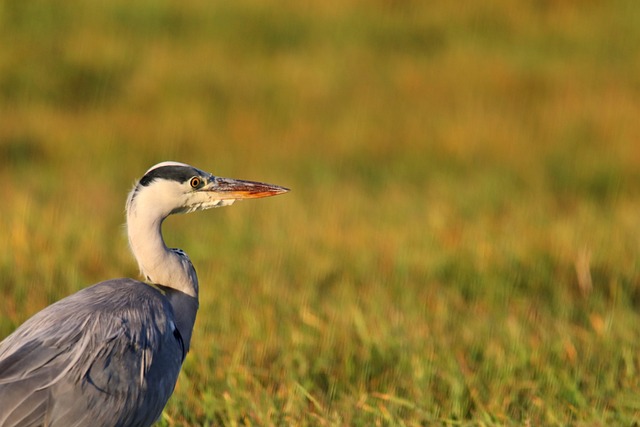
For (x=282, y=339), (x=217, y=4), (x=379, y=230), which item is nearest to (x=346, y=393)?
(x=282, y=339)

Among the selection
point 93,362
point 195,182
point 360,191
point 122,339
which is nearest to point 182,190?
point 195,182

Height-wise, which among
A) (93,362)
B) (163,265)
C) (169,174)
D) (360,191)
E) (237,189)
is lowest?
(360,191)

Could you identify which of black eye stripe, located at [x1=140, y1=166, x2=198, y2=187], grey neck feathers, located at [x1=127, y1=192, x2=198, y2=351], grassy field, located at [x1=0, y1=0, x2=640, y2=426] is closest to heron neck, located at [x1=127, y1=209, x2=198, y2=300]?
grey neck feathers, located at [x1=127, y1=192, x2=198, y2=351]

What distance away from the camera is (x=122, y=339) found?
150 inches

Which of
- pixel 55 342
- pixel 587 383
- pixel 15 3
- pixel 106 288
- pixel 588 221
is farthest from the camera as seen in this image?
pixel 15 3

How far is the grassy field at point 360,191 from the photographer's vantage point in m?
→ 4.97

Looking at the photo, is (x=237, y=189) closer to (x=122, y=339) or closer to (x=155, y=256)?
(x=155, y=256)

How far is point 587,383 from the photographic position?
489 cm

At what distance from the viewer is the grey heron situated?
11.9ft

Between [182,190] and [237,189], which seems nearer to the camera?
[182,190]

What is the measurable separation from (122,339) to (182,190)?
0.73 metres

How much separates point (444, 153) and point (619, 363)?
219 inches

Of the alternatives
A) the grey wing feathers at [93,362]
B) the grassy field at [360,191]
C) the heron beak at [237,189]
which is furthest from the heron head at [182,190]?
the grassy field at [360,191]

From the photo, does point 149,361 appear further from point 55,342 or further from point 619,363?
point 619,363
